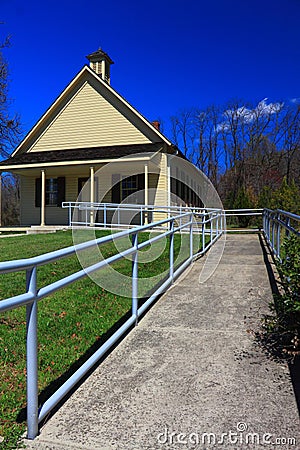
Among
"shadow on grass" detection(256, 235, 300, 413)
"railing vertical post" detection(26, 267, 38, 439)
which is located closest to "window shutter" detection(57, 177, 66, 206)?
"shadow on grass" detection(256, 235, 300, 413)

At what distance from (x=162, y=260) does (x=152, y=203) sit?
8.70 m

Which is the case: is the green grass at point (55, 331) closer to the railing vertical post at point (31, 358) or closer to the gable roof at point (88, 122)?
→ the railing vertical post at point (31, 358)

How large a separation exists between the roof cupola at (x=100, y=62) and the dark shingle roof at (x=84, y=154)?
15.5 ft

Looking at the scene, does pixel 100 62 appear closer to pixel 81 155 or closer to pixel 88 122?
pixel 88 122

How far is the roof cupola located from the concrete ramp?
701 inches

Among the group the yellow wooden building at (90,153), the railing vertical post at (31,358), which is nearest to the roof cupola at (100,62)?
the yellow wooden building at (90,153)

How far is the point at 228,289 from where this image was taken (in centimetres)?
569

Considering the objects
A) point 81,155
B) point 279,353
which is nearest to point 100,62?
point 81,155

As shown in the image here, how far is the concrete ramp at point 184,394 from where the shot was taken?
237 cm

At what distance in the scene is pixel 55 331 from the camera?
443cm

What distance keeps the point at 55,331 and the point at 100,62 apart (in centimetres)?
1830

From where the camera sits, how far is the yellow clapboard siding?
57.8ft

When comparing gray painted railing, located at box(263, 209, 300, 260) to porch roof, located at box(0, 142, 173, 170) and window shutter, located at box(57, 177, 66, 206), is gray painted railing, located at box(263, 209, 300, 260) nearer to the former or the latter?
porch roof, located at box(0, 142, 173, 170)

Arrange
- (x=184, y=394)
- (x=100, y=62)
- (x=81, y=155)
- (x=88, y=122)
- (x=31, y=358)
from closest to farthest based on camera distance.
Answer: (x=31, y=358) → (x=184, y=394) → (x=81, y=155) → (x=88, y=122) → (x=100, y=62)
